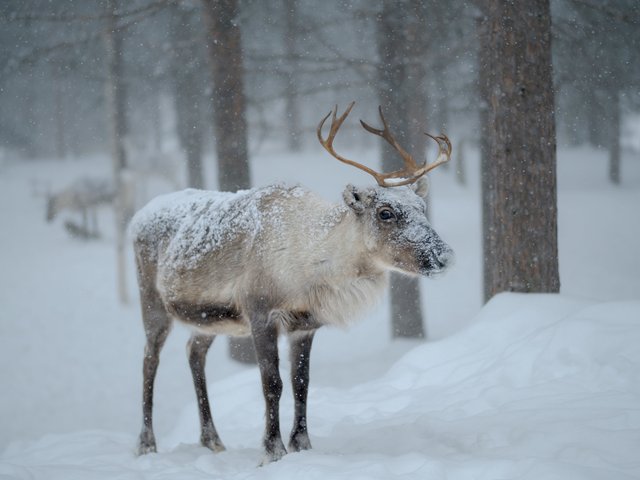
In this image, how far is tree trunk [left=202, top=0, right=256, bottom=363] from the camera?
25.7 ft

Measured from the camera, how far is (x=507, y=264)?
18.7 ft

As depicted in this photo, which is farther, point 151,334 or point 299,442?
point 151,334

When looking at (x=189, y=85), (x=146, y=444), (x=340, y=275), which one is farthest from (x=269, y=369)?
(x=189, y=85)

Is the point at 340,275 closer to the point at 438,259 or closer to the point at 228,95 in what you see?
the point at 438,259

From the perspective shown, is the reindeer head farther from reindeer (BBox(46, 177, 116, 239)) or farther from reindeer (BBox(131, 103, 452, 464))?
reindeer (BBox(46, 177, 116, 239))

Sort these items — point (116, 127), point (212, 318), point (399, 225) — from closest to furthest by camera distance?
1. point (399, 225)
2. point (212, 318)
3. point (116, 127)

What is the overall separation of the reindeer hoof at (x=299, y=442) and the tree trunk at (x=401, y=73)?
512cm

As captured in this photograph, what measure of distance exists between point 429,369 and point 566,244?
10071 mm

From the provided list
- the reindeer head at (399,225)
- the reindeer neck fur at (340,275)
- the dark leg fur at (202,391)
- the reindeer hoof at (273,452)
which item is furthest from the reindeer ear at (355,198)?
the dark leg fur at (202,391)

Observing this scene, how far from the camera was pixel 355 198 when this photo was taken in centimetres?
403

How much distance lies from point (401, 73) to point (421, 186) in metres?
4.97

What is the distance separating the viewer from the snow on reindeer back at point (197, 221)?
455cm

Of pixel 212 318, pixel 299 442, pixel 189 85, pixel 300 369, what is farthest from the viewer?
pixel 189 85

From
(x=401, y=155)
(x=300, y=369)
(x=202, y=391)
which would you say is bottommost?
(x=202, y=391)
